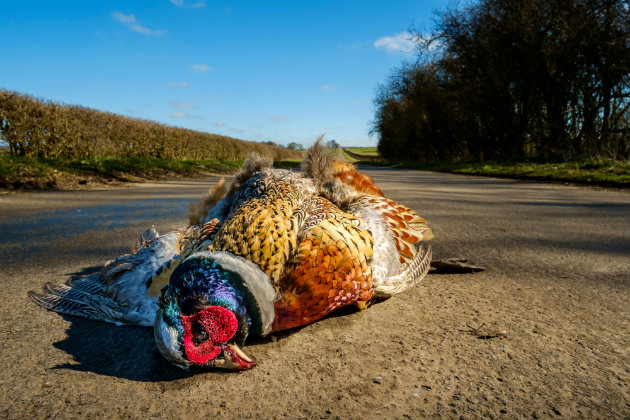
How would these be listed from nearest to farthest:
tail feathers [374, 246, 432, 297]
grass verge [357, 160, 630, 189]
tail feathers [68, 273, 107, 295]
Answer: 1. tail feathers [374, 246, 432, 297]
2. tail feathers [68, 273, 107, 295]
3. grass verge [357, 160, 630, 189]

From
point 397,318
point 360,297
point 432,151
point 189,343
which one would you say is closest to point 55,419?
point 189,343

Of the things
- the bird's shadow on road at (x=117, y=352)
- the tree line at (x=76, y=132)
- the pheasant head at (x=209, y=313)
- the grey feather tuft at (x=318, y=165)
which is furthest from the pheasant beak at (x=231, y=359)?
the tree line at (x=76, y=132)

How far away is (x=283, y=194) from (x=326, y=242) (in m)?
0.57

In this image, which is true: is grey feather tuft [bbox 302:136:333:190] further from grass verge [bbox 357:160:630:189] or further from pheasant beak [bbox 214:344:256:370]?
grass verge [bbox 357:160:630:189]

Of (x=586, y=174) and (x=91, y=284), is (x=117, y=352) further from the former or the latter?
(x=586, y=174)

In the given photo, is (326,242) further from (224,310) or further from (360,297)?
(224,310)

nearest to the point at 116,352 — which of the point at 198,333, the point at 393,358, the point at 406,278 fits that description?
the point at 198,333

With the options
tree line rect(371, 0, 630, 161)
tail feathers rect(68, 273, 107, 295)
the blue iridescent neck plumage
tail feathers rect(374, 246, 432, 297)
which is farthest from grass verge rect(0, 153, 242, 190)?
tree line rect(371, 0, 630, 161)

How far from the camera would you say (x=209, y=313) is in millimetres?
1483

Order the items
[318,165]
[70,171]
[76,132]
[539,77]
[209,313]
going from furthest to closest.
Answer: [539,77] → [76,132] → [70,171] → [318,165] → [209,313]

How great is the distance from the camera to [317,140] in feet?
9.87

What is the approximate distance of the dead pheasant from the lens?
59.9 inches

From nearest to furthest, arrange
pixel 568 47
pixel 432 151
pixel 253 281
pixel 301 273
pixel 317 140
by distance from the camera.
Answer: pixel 253 281 → pixel 301 273 → pixel 317 140 → pixel 568 47 → pixel 432 151

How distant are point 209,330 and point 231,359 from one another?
0.18 m
